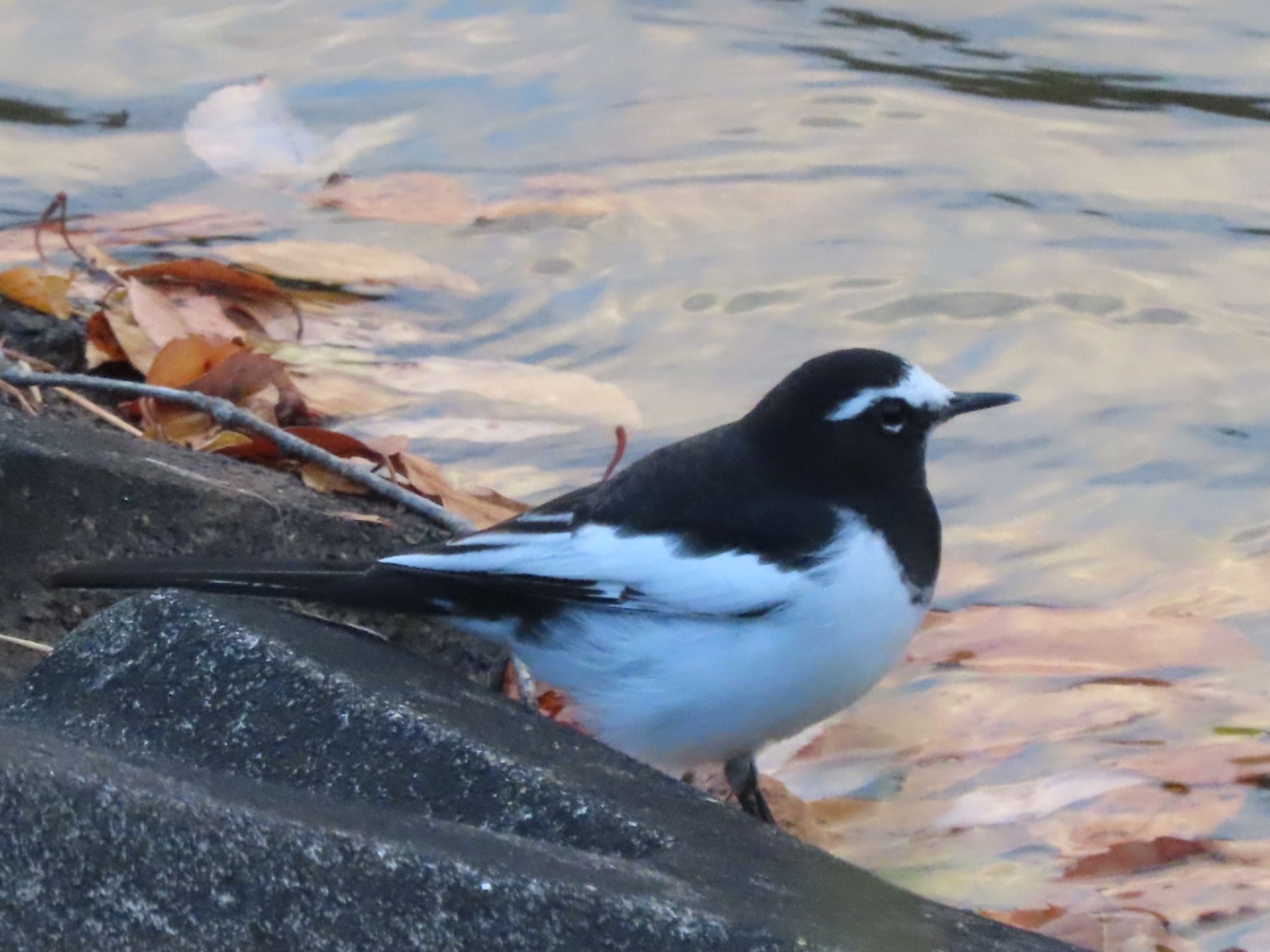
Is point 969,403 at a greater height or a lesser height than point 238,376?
greater

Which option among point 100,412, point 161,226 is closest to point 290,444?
point 100,412

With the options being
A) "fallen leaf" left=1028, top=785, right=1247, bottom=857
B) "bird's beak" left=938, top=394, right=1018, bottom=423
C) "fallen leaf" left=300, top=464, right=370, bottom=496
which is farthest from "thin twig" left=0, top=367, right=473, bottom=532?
"fallen leaf" left=1028, top=785, right=1247, bottom=857

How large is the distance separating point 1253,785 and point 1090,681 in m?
0.56

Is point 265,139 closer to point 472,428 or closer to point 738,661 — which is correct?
point 472,428

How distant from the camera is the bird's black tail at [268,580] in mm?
3146

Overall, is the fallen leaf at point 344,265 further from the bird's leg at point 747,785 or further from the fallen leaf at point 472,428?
the bird's leg at point 747,785

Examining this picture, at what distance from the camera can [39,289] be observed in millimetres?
4688

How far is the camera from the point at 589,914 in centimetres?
206

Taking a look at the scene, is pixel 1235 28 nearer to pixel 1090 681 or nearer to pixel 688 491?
pixel 1090 681

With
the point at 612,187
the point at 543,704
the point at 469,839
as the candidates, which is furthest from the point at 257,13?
the point at 469,839

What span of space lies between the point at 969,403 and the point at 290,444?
1482mm

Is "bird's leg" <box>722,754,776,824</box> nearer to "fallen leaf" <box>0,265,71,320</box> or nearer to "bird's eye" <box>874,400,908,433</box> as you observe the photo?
"bird's eye" <box>874,400,908,433</box>

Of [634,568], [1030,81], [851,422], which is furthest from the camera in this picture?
[1030,81]

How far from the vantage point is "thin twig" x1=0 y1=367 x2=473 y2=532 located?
3977 millimetres
